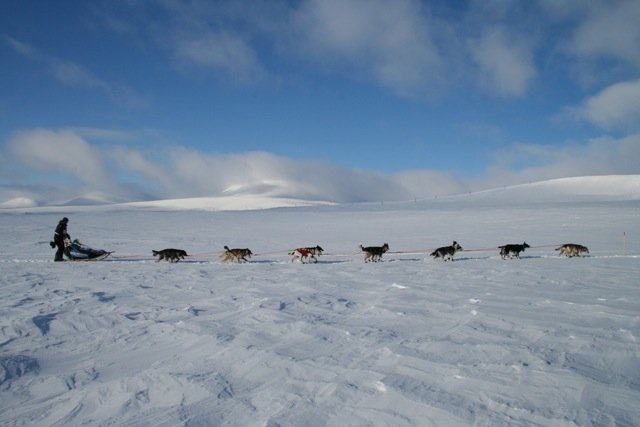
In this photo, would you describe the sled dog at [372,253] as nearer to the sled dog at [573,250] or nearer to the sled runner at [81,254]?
the sled dog at [573,250]

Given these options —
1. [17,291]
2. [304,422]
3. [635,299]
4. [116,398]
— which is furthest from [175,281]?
[635,299]

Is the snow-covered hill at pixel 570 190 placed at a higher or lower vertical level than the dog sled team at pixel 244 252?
higher

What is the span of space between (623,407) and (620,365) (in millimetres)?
1020

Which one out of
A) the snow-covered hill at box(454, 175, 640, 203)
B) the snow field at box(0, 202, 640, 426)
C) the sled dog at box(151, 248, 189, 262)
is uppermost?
the snow-covered hill at box(454, 175, 640, 203)

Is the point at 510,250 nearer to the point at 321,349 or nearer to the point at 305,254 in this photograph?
the point at 305,254

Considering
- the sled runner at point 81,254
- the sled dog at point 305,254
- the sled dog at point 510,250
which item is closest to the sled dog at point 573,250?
the sled dog at point 510,250

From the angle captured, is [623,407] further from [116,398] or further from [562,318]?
[116,398]

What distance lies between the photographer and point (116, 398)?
347 centimetres

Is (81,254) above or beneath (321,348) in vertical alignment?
above

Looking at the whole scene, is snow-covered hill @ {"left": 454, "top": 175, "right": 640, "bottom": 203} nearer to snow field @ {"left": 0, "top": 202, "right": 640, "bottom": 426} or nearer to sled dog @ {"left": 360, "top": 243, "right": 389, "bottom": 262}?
sled dog @ {"left": 360, "top": 243, "right": 389, "bottom": 262}

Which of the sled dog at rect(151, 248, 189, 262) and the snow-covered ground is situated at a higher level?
the sled dog at rect(151, 248, 189, 262)

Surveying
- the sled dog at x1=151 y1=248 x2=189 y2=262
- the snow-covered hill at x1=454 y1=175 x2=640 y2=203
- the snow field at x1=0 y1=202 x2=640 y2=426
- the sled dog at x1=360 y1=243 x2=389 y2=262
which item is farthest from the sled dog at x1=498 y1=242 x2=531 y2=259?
the snow-covered hill at x1=454 y1=175 x2=640 y2=203

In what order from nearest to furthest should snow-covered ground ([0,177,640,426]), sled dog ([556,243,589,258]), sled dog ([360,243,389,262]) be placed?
snow-covered ground ([0,177,640,426])
sled dog ([360,243,389,262])
sled dog ([556,243,589,258])

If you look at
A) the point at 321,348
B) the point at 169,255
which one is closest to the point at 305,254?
the point at 169,255
